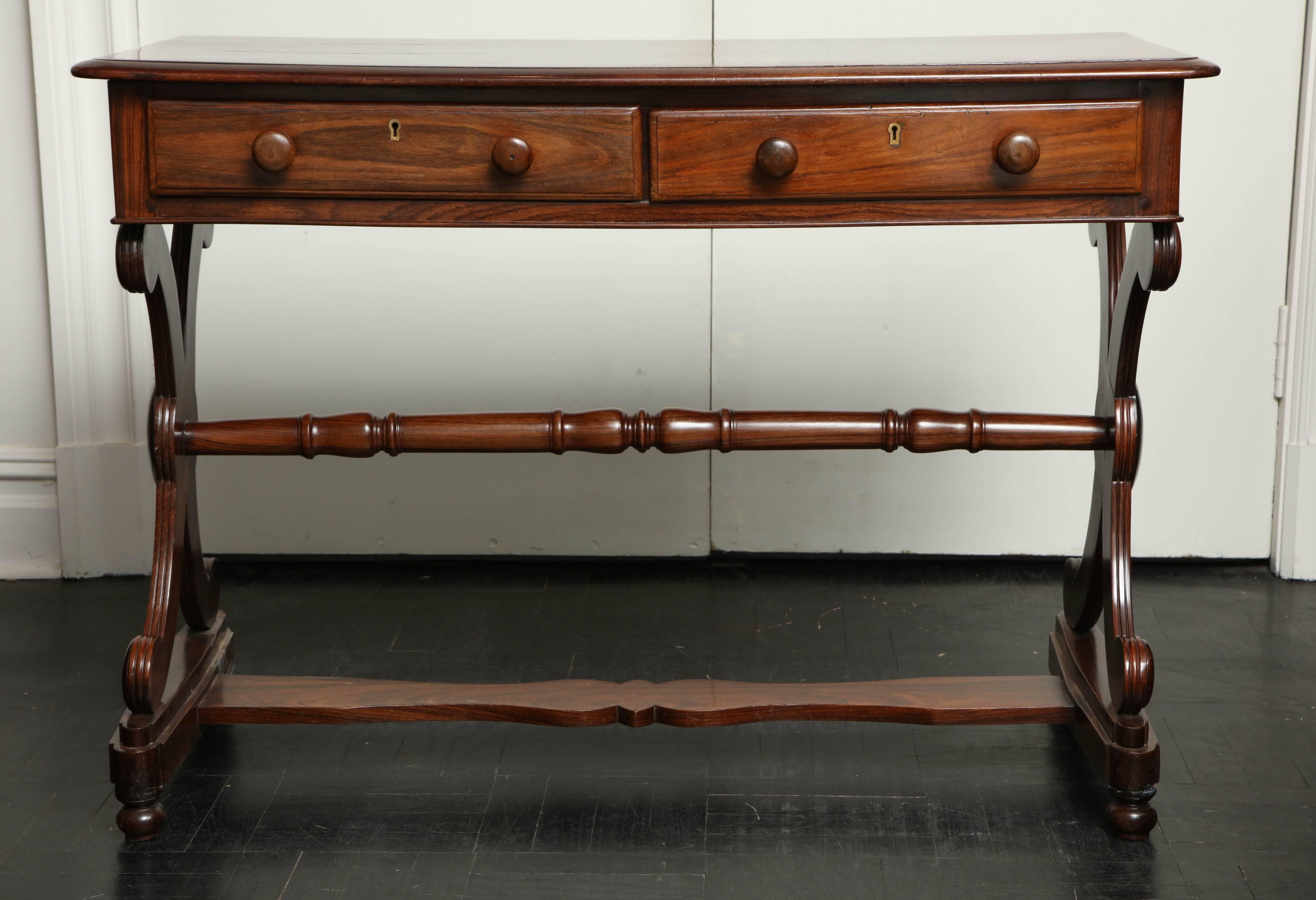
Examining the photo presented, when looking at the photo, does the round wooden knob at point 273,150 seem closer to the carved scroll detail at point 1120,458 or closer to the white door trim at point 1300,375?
the carved scroll detail at point 1120,458

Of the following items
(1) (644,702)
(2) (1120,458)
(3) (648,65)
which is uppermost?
(3) (648,65)

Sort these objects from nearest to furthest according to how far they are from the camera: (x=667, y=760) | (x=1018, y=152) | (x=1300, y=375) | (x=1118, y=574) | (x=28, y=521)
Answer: (x=1018, y=152) < (x=1118, y=574) < (x=667, y=760) < (x=1300, y=375) < (x=28, y=521)

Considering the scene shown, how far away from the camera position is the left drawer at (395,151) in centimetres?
193

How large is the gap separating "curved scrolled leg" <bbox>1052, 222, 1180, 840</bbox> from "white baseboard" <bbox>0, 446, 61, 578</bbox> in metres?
2.50

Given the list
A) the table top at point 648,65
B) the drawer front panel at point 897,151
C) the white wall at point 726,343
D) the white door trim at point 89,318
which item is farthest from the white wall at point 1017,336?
the white door trim at point 89,318

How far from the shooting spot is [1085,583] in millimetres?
2418

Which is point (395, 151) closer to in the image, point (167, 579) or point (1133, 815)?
point (167, 579)

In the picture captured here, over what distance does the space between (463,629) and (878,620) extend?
38.2 inches

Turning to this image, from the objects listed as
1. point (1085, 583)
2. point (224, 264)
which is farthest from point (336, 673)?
point (1085, 583)

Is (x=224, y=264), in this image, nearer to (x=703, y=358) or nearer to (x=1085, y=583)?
(x=703, y=358)

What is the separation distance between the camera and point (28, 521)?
336cm

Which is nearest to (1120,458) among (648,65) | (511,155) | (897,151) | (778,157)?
(897,151)

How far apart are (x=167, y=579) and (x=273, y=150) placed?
80 cm

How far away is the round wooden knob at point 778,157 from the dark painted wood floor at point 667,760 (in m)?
1.07
